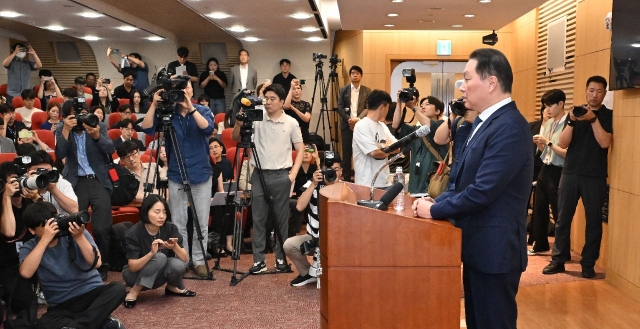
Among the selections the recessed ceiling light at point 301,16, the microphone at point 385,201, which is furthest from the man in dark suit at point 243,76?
the microphone at point 385,201

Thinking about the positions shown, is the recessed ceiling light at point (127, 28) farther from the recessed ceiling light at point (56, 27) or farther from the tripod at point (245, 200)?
the tripod at point (245, 200)

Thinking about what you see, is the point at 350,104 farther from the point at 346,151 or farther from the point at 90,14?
the point at 90,14

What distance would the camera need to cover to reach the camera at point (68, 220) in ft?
11.4

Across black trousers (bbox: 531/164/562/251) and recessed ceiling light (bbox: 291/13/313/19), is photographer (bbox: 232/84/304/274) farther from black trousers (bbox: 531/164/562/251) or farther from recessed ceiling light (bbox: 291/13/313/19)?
recessed ceiling light (bbox: 291/13/313/19)

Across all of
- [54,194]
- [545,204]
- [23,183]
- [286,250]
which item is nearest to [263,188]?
[286,250]

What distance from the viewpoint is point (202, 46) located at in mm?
13305

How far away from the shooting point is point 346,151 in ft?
30.1

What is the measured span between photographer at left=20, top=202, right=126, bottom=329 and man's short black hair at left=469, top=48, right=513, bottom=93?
231cm

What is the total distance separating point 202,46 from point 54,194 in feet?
30.6

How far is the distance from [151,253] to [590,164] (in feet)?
10.9

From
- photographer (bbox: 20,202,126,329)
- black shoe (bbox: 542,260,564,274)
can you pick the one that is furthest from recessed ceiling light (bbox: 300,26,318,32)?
photographer (bbox: 20,202,126,329)

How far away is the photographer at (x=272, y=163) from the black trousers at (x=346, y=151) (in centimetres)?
367

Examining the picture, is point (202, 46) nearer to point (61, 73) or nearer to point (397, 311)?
point (61, 73)

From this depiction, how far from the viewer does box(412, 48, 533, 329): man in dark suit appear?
2299 millimetres
